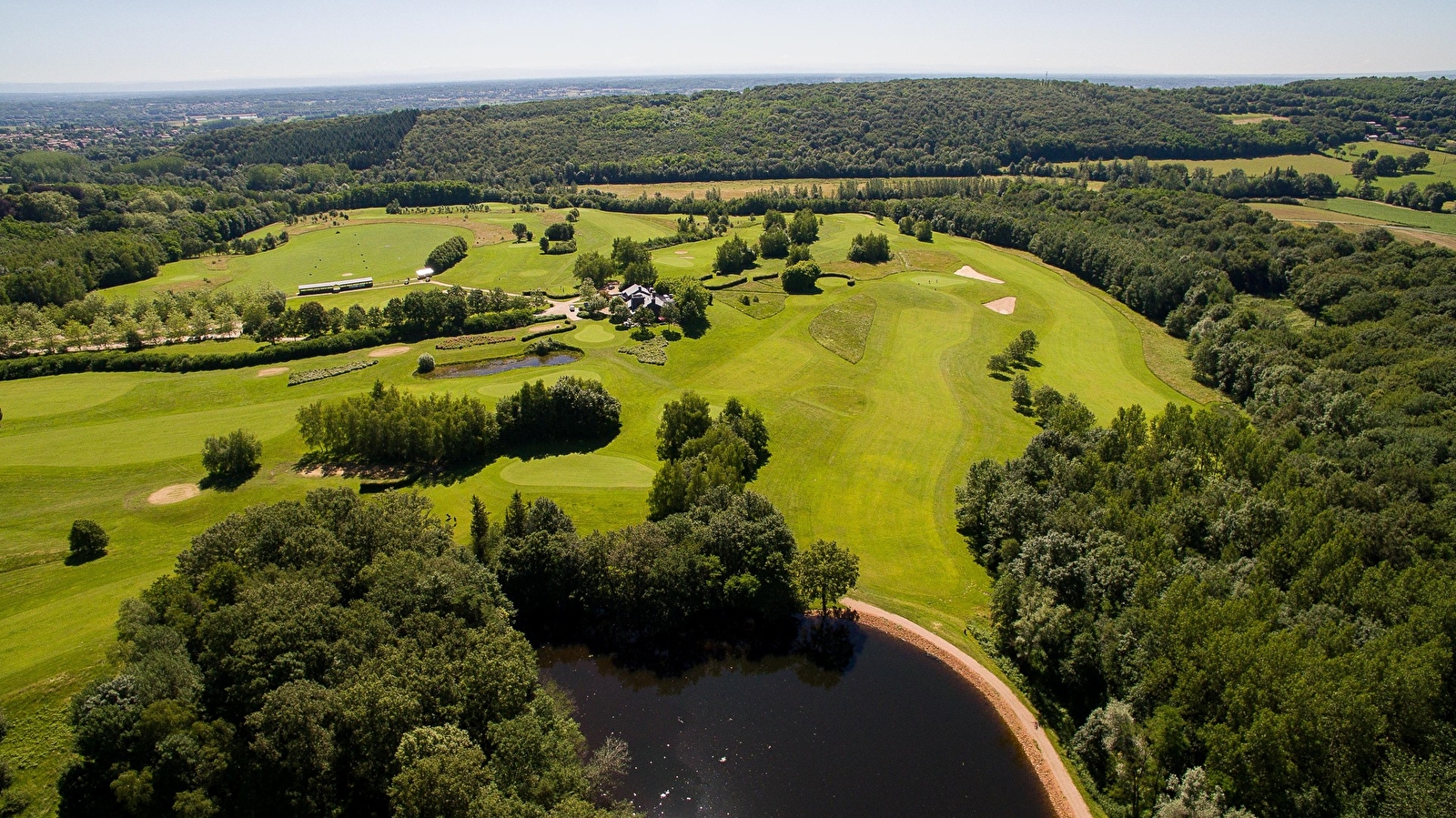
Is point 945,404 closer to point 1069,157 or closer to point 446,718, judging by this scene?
point 446,718

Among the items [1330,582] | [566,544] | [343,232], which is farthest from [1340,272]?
[343,232]

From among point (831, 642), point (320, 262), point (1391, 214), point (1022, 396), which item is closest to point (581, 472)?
point (831, 642)

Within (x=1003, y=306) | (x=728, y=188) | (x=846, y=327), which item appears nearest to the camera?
(x=846, y=327)

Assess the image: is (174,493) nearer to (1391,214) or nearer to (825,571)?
(825,571)

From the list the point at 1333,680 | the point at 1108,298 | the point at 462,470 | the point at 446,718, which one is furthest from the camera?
the point at 1108,298

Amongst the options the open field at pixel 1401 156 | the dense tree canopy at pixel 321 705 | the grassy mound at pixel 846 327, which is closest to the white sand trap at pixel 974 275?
the grassy mound at pixel 846 327

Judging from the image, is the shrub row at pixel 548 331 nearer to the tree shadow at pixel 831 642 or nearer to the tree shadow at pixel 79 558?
the tree shadow at pixel 79 558
